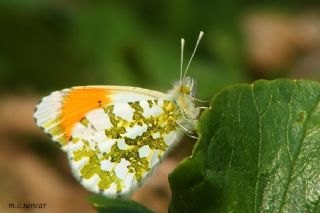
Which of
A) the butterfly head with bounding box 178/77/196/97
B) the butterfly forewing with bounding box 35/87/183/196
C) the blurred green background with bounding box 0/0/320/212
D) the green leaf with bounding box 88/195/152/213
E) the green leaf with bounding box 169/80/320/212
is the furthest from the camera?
the blurred green background with bounding box 0/0/320/212

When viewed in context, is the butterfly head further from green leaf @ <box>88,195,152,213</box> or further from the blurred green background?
the blurred green background

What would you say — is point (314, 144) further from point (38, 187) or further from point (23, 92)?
point (23, 92)

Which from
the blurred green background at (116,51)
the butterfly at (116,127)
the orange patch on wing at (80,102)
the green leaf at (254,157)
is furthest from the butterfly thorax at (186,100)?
the blurred green background at (116,51)

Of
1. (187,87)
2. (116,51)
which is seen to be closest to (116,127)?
(187,87)

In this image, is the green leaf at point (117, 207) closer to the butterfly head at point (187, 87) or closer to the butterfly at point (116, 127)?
the butterfly at point (116, 127)

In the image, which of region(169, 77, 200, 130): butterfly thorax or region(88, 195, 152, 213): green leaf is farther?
region(169, 77, 200, 130): butterfly thorax

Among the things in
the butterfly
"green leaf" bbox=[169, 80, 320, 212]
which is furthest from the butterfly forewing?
"green leaf" bbox=[169, 80, 320, 212]

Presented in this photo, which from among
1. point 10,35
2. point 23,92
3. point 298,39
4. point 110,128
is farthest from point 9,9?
point 110,128
